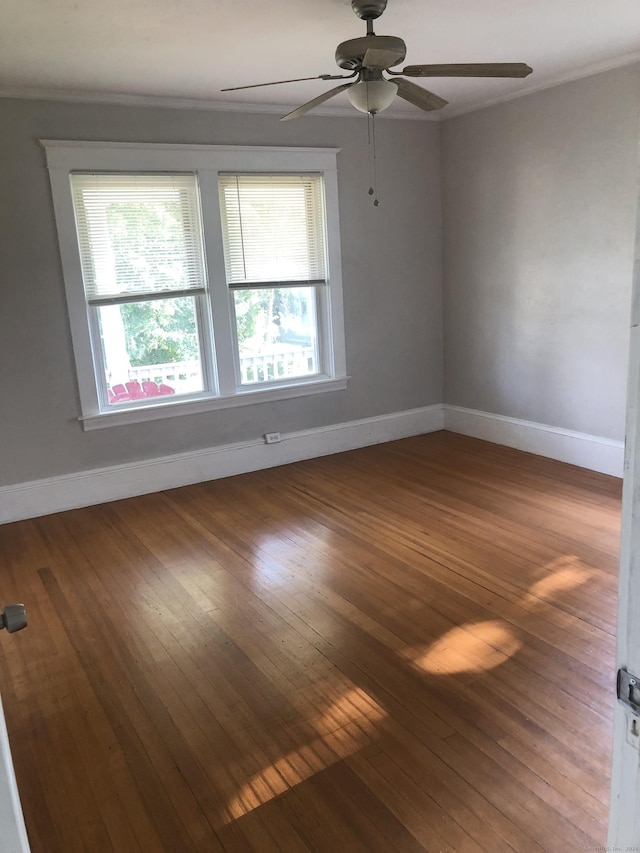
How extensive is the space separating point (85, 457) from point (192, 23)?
2756mm

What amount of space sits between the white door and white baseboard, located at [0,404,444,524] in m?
4.18

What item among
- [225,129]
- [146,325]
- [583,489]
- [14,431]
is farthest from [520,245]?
[14,431]

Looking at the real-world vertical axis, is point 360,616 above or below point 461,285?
below

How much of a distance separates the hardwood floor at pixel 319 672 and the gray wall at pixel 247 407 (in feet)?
2.17

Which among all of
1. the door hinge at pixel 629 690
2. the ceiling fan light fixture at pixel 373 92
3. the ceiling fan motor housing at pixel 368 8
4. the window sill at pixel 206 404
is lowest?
the window sill at pixel 206 404

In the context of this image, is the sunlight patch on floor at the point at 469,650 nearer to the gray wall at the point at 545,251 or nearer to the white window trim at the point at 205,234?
the gray wall at the point at 545,251

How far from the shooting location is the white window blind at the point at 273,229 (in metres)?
4.76

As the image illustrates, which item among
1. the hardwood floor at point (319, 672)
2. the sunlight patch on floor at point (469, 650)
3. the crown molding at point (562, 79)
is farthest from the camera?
the crown molding at point (562, 79)

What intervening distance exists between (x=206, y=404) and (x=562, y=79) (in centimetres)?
331

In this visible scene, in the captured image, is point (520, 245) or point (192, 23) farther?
point (520, 245)

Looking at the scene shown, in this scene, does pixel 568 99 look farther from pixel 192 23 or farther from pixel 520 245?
pixel 192 23

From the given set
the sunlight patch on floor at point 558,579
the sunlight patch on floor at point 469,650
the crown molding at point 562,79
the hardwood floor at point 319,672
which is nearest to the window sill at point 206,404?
the hardwood floor at point 319,672

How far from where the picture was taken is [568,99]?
4375 millimetres

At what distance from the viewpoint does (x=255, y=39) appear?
10.8 ft
